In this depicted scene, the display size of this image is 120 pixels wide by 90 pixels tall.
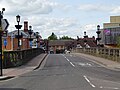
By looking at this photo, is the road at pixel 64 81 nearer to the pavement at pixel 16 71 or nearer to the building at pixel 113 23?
the pavement at pixel 16 71

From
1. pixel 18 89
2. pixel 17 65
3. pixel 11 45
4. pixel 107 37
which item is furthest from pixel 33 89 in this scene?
pixel 107 37

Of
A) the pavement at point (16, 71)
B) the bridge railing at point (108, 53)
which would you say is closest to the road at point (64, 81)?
the pavement at point (16, 71)

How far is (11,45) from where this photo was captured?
3755 inches

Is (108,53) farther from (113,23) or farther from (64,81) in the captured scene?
(113,23)

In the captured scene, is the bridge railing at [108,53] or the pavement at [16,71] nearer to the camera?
the pavement at [16,71]

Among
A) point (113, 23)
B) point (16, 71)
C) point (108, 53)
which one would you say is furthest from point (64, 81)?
point (113, 23)

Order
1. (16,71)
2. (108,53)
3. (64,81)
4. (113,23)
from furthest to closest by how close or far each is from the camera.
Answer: (113,23), (108,53), (16,71), (64,81)

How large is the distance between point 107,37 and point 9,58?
9997cm

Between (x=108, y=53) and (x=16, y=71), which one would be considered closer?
(x=16, y=71)

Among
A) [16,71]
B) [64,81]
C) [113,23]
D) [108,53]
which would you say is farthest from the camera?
[113,23]

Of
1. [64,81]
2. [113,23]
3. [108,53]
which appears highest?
[113,23]

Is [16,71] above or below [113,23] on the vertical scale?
below

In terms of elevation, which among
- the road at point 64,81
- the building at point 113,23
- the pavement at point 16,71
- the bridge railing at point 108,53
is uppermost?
the building at point 113,23

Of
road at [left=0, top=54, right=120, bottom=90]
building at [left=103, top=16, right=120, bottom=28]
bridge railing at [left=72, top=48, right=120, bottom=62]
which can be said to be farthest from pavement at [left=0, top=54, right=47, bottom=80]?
building at [left=103, top=16, right=120, bottom=28]
